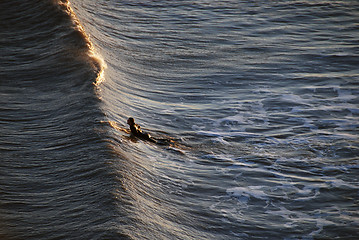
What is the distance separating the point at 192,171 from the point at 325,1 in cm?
1142

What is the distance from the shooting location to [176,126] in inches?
306

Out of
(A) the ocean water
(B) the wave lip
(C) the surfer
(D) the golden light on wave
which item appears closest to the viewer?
(B) the wave lip

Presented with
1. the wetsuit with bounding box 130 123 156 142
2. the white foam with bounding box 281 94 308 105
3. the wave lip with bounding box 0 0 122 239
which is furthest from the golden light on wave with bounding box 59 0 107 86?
the white foam with bounding box 281 94 308 105

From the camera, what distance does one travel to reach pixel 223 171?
21.2ft

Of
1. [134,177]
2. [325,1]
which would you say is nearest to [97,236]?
[134,177]

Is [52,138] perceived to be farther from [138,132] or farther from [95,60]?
[95,60]

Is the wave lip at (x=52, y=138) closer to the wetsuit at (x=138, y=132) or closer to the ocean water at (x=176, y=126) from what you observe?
the ocean water at (x=176, y=126)

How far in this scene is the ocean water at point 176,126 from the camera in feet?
16.8

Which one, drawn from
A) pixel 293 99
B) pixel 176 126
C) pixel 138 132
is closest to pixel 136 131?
pixel 138 132

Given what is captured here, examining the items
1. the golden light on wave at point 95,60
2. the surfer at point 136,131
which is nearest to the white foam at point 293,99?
the surfer at point 136,131

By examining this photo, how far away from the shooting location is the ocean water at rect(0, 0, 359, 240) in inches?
201

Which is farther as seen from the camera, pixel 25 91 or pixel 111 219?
pixel 25 91

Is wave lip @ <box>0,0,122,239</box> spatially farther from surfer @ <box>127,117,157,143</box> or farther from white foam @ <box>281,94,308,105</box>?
white foam @ <box>281,94,308,105</box>

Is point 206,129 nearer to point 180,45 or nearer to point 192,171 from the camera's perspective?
point 192,171
